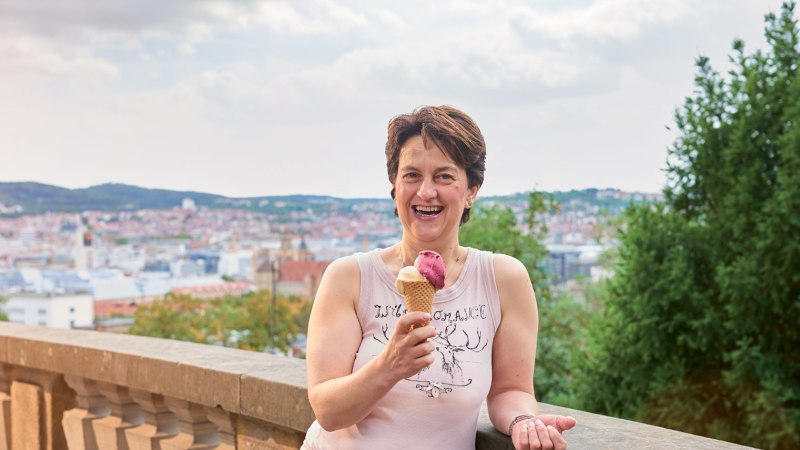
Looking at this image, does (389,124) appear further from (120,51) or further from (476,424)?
(120,51)

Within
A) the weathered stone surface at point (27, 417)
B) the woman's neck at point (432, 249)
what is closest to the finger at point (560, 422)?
the woman's neck at point (432, 249)

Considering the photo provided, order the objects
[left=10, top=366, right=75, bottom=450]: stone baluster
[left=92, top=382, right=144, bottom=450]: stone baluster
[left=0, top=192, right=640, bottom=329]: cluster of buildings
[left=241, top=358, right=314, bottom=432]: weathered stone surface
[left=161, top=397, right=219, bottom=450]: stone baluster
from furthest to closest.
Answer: [left=0, top=192, right=640, bottom=329]: cluster of buildings → [left=10, top=366, right=75, bottom=450]: stone baluster → [left=92, top=382, right=144, bottom=450]: stone baluster → [left=161, top=397, right=219, bottom=450]: stone baluster → [left=241, top=358, right=314, bottom=432]: weathered stone surface

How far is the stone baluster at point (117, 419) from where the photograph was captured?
3871mm

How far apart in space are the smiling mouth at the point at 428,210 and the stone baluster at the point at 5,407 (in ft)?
10.1

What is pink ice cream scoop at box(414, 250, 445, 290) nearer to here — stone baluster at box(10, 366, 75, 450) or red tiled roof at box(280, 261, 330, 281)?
stone baluster at box(10, 366, 75, 450)

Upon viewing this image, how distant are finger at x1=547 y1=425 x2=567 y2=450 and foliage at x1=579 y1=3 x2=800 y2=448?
8.95m

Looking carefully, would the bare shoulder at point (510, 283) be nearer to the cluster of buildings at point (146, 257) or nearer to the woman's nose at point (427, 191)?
the woman's nose at point (427, 191)

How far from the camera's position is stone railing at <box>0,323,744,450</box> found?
268 cm

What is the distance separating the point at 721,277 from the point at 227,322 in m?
39.8

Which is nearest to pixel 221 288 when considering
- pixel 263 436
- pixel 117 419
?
pixel 117 419

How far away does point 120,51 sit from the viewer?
8212cm

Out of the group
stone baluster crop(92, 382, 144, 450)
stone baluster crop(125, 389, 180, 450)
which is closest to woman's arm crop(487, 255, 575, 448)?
stone baluster crop(125, 389, 180, 450)

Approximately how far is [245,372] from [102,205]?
52623 millimetres

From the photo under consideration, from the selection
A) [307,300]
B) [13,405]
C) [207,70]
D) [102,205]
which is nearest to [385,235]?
[307,300]
